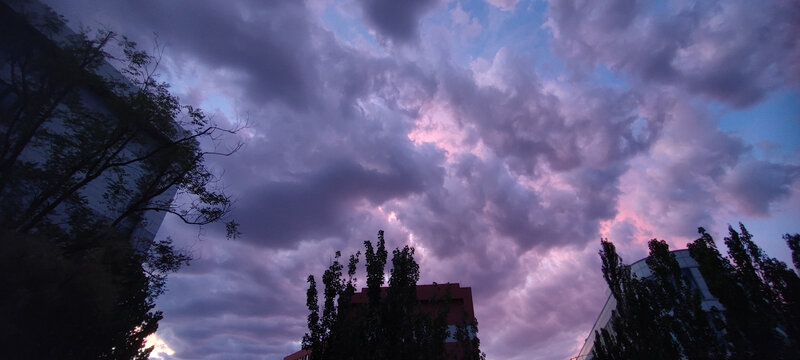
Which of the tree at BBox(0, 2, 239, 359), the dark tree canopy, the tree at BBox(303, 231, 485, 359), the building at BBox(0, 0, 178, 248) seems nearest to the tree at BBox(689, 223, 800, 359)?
the dark tree canopy

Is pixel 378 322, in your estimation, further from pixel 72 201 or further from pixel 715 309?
pixel 715 309

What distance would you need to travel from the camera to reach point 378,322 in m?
14.1

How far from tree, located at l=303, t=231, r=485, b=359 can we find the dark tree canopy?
14191 millimetres

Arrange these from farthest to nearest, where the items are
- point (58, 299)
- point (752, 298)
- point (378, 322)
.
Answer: point (752, 298)
point (378, 322)
point (58, 299)

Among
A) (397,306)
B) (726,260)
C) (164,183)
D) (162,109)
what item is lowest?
(397,306)

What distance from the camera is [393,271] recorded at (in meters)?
16.0

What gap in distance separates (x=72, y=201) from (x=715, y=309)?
36.9 meters


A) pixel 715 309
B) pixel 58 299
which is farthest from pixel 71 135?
pixel 715 309

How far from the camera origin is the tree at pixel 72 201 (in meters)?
11.1

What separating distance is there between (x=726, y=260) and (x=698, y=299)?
3.16 metres

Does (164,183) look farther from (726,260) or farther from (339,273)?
(726,260)

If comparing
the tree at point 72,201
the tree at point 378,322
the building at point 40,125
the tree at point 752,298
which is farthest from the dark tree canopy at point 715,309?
the building at point 40,125

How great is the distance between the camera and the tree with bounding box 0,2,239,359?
11.1 m

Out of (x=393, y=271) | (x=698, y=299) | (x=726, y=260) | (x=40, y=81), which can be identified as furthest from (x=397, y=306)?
(x=726, y=260)
